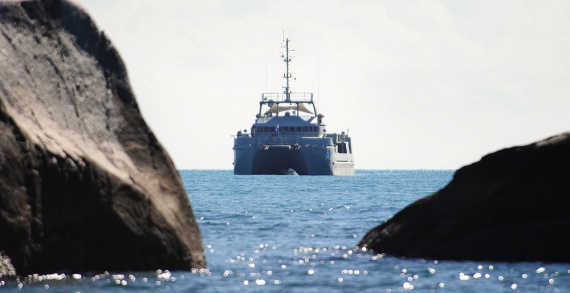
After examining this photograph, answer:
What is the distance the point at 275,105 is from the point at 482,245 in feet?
314

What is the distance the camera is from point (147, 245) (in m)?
→ 13.7

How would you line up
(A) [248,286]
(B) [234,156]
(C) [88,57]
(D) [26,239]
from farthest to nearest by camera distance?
(B) [234,156] → (C) [88,57] → (A) [248,286] → (D) [26,239]

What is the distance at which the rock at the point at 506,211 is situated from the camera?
16.3 m

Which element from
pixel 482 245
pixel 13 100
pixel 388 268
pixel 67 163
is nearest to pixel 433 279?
pixel 388 268

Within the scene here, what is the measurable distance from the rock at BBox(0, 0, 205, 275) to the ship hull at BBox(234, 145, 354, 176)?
84964 mm

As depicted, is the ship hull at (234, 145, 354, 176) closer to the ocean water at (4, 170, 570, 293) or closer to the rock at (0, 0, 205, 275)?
the ocean water at (4, 170, 570, 293)

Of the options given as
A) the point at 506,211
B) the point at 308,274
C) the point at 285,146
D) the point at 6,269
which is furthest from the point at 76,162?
the point at 285,146

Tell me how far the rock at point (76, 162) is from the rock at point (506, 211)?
4.29 meters

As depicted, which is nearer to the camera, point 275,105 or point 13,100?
point 13,100

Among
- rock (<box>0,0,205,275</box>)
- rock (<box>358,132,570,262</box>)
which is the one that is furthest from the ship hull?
rock (<box>0,0,205,275</box>)

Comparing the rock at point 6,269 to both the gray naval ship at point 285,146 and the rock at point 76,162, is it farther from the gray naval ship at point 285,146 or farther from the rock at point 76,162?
the gray naval ship at point 285,146

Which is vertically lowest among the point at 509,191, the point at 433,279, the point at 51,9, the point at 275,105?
the point at 433,279

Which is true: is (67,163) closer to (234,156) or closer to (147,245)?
(147,245)

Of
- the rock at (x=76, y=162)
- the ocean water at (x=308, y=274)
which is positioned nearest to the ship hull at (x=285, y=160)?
the ocean water at (x=308, y=274)
